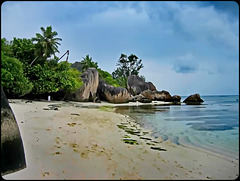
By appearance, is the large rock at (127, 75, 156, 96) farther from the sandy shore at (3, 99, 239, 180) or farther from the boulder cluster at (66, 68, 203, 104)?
the sandy shore at (3, 99, 239, 180)

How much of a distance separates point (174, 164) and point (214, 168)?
2.50 ft

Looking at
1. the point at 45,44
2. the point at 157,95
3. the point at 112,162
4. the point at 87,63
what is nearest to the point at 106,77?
the point at 87,63

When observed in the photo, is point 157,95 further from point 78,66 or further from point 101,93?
point 78,66

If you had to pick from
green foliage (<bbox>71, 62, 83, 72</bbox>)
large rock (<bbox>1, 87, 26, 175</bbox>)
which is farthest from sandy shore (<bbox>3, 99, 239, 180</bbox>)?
green foliage (<bbox>71, 62, 83, 72</bbox>)

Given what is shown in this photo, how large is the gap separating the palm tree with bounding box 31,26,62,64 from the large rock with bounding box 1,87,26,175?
16.5 m

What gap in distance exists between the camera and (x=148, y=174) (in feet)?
8.14

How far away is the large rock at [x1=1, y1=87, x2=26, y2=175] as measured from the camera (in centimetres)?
204

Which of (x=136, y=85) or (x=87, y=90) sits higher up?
(x=136, y=85)

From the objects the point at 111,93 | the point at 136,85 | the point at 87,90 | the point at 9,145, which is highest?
the point at 136,85

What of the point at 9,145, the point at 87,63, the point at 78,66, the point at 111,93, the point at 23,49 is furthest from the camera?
the point at 78,66

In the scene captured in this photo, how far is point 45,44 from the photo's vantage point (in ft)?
56.3

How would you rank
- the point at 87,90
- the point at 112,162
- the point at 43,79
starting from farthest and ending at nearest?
the point at 87,90
the point at 43,79
the point at 112,162

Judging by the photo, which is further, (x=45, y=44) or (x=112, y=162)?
(x=45, y=44)

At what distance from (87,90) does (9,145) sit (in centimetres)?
2032
